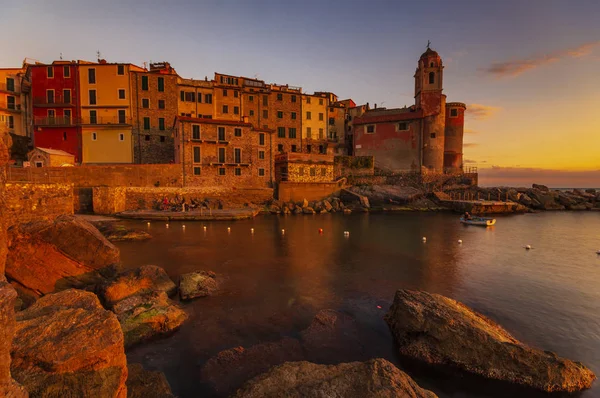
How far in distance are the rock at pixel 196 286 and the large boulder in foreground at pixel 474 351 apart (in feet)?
25.5

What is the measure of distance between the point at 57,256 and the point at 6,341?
9595mm

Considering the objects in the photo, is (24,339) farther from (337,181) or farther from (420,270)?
(337,181)

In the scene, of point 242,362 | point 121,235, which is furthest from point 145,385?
point 121,235

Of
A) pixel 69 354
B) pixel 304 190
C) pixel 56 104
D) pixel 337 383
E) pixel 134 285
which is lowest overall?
pixel 134 285

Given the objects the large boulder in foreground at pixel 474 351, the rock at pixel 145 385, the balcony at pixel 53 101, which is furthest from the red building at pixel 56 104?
the large boulder in foreground at pixel 474 351

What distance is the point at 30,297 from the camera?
367 inches

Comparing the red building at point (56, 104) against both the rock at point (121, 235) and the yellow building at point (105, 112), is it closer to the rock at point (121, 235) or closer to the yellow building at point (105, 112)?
the yellow building at point (105, 112)

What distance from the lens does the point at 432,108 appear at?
48.8 metres

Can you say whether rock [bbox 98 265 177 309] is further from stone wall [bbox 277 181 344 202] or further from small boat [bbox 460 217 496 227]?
small boat [bbox 460 217 496 227]

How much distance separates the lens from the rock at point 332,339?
815 centimetres

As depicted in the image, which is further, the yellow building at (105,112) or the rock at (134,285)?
the yellow building at (105,112)

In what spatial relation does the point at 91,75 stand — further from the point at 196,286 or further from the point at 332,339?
the point at 332,339

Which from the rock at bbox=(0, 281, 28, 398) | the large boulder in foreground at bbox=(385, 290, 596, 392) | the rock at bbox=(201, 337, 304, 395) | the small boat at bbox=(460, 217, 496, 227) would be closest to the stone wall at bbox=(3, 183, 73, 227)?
the rock at bbox=(201, 337, 304, 395)

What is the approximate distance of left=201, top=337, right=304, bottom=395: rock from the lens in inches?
275
